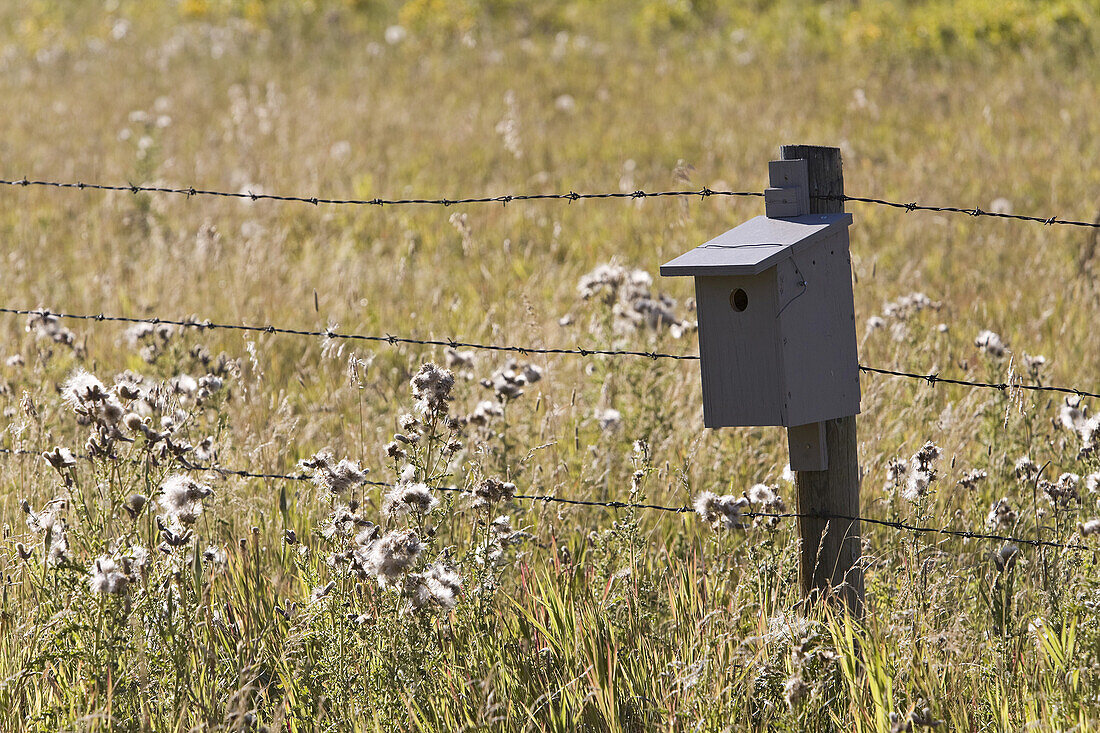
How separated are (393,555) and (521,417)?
7.19 ft

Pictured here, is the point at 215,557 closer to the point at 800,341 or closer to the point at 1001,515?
the point at 800,341

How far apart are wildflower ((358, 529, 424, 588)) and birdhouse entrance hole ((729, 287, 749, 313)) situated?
0.90 meters

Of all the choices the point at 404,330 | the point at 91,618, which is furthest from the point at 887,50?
the point at 91,618

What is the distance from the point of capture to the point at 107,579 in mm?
2107

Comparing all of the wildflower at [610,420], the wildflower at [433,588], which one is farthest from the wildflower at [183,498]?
the wildflower at [610,420]

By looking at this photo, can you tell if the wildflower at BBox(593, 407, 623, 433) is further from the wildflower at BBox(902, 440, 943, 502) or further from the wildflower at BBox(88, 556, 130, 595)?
the wildflower at BBox(88, 556, 130, 595)

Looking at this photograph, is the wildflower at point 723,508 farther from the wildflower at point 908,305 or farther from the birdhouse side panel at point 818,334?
the wildflower at point 908,305

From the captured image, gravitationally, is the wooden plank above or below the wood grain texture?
above

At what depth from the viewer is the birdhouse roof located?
228cm

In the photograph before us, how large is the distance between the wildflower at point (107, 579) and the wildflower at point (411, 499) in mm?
564

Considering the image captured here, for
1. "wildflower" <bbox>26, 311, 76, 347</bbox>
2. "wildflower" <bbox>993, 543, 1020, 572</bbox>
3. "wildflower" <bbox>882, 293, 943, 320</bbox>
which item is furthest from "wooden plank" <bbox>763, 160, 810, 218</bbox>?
"wildflower" <bbox>26, 311, 76, 347</bbox>

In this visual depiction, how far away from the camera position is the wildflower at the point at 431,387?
2.46 m

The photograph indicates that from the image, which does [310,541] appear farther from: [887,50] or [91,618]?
[887,50]

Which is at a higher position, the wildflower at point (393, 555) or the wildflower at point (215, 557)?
the wildflower at point (393, 555)
